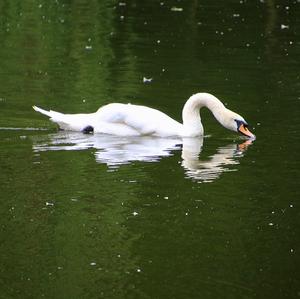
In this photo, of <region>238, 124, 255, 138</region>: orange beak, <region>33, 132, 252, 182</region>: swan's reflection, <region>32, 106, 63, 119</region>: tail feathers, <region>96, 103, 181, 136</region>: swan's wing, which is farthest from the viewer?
<region>32, 106, 63, 119</region>: tail feathers

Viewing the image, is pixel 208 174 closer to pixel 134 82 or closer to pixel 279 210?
pixel 279 210

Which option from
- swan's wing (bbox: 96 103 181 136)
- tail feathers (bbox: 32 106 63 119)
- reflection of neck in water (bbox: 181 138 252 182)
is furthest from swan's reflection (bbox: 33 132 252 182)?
tail feathers (bbox: 32 106 63 119)

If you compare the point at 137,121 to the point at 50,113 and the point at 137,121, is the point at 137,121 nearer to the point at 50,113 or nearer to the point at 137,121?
the point at 137,121

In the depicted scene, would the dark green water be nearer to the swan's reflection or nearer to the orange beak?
the swan's reflection

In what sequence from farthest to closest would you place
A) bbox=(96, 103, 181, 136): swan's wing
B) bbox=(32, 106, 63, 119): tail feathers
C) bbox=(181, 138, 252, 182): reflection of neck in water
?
bbox=(32, 106, 63, 119): tail feathers, bbox=(96, 103, 181, 136): swan's wing, bbox=(181, 138, 252, 182): reflection of neck in water

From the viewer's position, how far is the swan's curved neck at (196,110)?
1365cm

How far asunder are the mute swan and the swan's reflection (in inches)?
3.8

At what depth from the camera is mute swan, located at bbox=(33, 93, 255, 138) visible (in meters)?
13.5

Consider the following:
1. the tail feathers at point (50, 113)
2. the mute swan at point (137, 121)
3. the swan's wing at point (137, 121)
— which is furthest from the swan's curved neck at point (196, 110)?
the tail feathers at point (50, 113)

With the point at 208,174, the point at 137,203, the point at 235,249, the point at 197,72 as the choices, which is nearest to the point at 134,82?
the point at 197,72

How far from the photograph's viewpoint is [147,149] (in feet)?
42.0

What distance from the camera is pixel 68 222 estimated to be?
948 cm

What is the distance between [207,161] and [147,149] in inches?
35.7

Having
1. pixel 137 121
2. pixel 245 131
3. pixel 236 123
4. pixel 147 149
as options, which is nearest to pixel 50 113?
pixel 137 121
